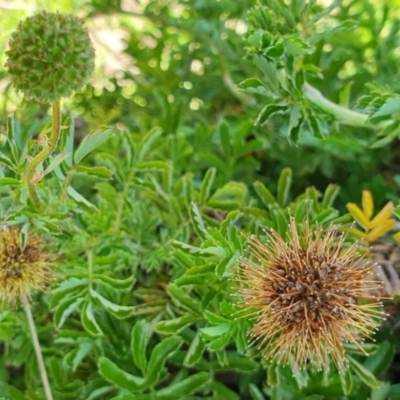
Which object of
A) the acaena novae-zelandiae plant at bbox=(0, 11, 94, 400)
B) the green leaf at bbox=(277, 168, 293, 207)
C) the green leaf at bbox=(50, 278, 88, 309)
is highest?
the acaena novae-zelandiae plant at bbox=(0, 11, 94, 400)

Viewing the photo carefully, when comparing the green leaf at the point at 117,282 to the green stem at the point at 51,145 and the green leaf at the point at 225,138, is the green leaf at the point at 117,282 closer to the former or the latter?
the green stem at the point at 51,145

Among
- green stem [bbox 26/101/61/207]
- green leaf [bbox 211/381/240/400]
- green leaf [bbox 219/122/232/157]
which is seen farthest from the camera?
green leaf [bbox 219/122/232/157]

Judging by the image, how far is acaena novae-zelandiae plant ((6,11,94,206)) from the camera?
41 centimetres

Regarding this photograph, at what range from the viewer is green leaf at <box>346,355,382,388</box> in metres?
0.48

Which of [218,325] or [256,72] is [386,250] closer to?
[218,325]

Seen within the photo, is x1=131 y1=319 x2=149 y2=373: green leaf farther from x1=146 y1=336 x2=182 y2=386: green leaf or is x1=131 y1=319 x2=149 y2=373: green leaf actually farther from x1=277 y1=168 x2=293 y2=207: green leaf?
x1=277 y1=168 x2=293 y2=207: green leaf

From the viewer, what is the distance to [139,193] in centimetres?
63

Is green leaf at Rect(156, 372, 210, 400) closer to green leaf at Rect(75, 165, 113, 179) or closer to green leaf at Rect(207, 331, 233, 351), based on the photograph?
green leaf at Rect(207, 331, 233, 351)

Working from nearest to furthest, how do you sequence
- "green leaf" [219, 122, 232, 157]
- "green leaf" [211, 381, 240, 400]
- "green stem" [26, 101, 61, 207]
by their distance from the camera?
"green stem" [26, 101, 61, 207] → "green leaf" [211, 381, 240, 400] → "green leaf" [219, 122, 232, 157]

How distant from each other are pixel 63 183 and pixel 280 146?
0.31 meters

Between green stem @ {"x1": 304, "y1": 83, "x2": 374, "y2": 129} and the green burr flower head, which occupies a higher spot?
green stem @ {"x1": 304, "y1": 83, "x2": 374, "y2": 129}

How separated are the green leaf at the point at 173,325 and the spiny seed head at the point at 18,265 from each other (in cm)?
9

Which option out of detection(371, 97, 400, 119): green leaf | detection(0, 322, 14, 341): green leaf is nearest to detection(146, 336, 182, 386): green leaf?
detection(0, 322, 14, 341): green leaf

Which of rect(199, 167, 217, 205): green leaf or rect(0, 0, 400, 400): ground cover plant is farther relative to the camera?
rect(199, 167, 217, 205): green leaf
